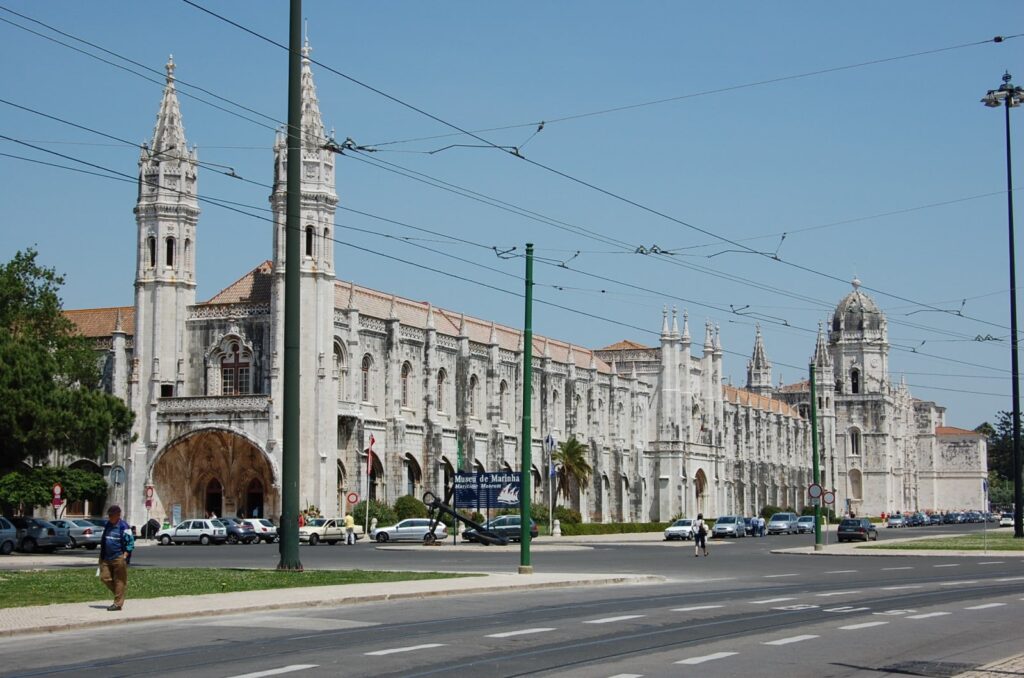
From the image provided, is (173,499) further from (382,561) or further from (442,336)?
(382,561)

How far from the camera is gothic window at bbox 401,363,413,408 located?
75.3 metres

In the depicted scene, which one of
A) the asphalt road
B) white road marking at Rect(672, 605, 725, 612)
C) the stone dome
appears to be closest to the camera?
the asphalt road

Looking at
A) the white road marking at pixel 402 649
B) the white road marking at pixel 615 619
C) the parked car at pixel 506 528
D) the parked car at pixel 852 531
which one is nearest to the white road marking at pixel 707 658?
the white road marking at pixel 402 649

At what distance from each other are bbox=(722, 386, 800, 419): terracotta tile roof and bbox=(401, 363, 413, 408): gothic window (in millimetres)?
49444

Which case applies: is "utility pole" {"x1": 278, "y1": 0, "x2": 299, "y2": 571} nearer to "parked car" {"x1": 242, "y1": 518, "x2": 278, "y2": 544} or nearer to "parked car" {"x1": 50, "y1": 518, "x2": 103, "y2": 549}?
"parked car" {"x1": 50, "y1": 518, "x2": 103, "y2": 549}

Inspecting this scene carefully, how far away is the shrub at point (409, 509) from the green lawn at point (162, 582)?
3857 cm

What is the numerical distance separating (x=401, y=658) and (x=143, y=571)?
52.4ft

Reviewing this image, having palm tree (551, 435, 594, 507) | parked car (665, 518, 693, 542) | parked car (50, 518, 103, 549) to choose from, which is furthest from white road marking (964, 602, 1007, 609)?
palm tree (551, 435, 594, 507)

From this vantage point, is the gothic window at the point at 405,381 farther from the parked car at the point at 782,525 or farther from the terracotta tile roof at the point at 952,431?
the terracotta tile roof at the point at 952,431

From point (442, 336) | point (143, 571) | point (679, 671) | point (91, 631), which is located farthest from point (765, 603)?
point (442, 336)

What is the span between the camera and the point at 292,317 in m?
27.6

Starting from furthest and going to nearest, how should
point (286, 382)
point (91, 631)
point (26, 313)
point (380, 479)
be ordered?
point (380, 479), point (26, 313), point (286, 382), point (91, 631)

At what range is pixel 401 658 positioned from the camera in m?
14.8

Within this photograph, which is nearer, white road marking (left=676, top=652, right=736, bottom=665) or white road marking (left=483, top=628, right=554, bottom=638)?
white road marking (left=676, top=652, right=736, bottom=665)
